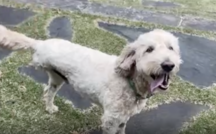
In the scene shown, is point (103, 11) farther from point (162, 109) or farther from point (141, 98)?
point (141, 98)

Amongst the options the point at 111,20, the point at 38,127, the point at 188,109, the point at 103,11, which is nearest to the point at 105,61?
the point at 38,127

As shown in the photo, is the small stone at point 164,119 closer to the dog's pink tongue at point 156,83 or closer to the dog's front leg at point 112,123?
the dog's front leg at point 112,123

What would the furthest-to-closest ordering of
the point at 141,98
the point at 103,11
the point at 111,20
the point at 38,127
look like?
the point at 103,11
the point at 111,20
the point at 38,127
the point at 141,98

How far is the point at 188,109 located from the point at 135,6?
15.6ft

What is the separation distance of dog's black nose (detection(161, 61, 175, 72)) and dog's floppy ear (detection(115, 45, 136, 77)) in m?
0.46

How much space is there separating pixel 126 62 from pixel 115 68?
18 cm

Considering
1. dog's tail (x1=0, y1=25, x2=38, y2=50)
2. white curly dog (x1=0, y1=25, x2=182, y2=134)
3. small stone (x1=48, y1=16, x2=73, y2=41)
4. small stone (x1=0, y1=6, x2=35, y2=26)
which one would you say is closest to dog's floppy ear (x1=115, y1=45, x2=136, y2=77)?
white curly dog (x1=0, y1=25, x2=182, y2=134)

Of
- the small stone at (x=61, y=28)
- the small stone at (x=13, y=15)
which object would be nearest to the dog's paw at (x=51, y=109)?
the small stone at (x=61, y=28)

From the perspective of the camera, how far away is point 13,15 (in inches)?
328

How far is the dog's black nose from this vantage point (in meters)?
3.55

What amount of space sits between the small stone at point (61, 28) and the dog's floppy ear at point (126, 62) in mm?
3478

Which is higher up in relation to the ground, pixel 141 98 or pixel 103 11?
pixel 141 98

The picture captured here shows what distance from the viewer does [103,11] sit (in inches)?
362

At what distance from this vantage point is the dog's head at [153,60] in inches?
142
